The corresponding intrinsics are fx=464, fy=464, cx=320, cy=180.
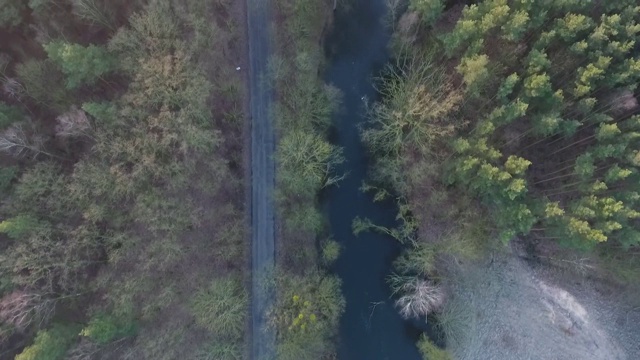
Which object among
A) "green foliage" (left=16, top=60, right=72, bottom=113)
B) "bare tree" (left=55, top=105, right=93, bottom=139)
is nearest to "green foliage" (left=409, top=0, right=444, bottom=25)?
"bare tree" (left=55, top=105, right=93, bottom=139)

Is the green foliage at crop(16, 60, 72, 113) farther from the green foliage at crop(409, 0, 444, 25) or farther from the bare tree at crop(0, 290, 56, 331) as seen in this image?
the green foliage at crop(409, 0, 444, 25)

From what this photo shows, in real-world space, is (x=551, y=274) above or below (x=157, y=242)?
below

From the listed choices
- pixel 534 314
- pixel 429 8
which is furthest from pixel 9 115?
pixel 534 314

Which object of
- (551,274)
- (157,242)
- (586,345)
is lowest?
(586,345)

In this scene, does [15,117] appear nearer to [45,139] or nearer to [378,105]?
[45,139]

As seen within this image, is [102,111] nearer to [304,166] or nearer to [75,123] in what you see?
[75,123]

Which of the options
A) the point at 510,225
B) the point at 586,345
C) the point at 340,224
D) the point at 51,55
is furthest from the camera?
the point at 340,224

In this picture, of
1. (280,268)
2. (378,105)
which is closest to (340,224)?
(280,268)
